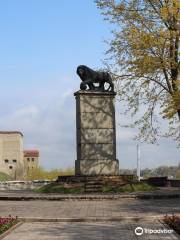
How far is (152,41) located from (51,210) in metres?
12.4

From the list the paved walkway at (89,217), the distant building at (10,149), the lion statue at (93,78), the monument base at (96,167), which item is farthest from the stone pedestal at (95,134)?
the distant building at (10,149)

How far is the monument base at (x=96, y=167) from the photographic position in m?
24.3

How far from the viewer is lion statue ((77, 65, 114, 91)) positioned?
83.9 ft

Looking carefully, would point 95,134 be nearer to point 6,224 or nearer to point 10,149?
point 6,224

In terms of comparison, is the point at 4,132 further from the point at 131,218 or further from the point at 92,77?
the point at 131,218

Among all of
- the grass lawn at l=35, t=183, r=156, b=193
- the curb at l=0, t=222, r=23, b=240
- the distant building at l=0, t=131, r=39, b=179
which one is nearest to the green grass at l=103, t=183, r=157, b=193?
the grass lawn at l=35, t=183, r=156, b=193

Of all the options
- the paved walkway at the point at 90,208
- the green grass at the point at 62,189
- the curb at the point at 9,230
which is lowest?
the curb at the point at 9,230

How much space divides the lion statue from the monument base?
3.74 meters

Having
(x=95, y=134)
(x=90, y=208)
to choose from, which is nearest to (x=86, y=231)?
(x=90, y=208)

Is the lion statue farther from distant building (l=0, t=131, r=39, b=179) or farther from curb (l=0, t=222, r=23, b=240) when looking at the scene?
distant building (l=0, t=131, r=39, b=179)

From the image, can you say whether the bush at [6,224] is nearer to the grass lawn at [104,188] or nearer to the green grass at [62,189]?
the green grass at [62,189]

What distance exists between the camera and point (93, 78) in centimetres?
2573

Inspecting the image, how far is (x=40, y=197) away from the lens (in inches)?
801

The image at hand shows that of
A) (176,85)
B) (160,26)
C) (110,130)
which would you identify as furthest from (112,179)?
(160,26)
